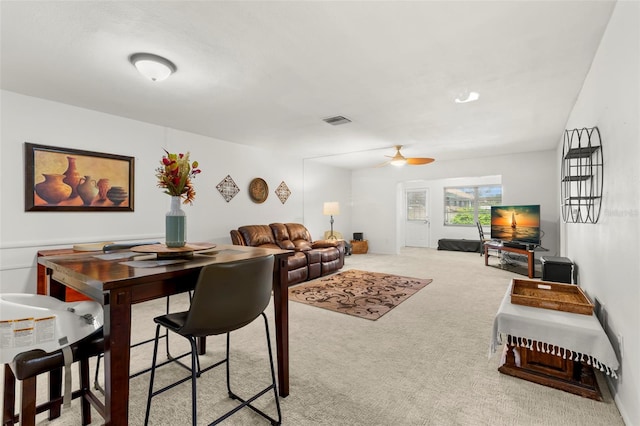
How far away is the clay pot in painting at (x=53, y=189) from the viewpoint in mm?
3477

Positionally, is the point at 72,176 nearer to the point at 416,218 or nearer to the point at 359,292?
the point at 359,292

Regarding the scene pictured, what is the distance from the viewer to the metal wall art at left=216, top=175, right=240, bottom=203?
542 cm

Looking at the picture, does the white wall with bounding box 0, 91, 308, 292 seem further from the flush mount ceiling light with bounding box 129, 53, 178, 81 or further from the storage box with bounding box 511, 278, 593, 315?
the storage box with bounding box 511, 278, 593, 315

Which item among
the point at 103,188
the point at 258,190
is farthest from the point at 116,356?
the point at 258,190

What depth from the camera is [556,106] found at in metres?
3.74

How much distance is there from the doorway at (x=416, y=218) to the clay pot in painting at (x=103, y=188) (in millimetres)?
9122

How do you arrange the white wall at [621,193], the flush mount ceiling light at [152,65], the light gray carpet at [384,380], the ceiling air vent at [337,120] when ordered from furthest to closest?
the ceiling air vent at [337,120]
the flush mount ceiling light at [152,65]
the light gray carpet at [384,380]
the white wall at [621,193]

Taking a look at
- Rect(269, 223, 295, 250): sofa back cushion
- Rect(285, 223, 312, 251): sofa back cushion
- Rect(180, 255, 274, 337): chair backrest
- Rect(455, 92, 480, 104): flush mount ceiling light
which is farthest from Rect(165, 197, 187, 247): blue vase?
Rect(285, 223, 312, 251): sofa back cushion

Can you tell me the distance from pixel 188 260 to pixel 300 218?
560 cm

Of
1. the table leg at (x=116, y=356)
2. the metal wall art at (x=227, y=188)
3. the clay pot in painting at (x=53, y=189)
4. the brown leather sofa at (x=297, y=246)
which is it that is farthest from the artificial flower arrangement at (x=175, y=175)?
the metal wall art at (x=227, y=188)

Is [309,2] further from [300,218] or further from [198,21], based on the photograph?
[300,218]

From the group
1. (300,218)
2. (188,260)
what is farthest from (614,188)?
(300,218)

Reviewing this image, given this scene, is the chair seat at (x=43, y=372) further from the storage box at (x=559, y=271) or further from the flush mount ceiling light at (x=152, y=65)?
the storage box at (x=559, y=271)

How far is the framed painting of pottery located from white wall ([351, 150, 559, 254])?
629cm
